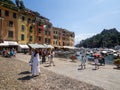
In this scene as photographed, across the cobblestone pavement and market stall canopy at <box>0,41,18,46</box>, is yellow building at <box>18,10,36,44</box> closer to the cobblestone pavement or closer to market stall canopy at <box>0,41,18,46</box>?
market stall canopy at <box>0,41,18,46</box>

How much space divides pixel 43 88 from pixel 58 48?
66819mm

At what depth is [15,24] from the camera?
166 ft

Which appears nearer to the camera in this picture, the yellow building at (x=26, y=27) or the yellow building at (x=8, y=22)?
the yellow building at (x=8, y=22)

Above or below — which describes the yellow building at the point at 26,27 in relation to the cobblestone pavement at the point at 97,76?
above

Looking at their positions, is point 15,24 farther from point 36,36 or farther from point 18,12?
point 36,36

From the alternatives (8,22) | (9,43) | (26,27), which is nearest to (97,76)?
(9,43)

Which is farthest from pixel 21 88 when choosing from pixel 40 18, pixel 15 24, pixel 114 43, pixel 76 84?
pixel 114 43

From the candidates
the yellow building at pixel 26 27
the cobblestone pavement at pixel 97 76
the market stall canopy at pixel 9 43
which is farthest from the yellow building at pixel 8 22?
the cobblestone pavement at pixel 97 76

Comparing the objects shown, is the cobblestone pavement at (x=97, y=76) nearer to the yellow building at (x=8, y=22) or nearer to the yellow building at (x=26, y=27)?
the yellow building at (x=8, y=22)

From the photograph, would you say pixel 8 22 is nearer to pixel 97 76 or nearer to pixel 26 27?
pixel 26 27

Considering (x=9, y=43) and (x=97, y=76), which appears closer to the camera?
(x=97, y=76)

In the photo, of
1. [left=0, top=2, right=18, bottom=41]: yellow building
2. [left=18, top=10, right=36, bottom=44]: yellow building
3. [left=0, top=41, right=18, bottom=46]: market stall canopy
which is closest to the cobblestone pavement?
[left=0, top=41, right=18, bottom=46]: market stall canopy

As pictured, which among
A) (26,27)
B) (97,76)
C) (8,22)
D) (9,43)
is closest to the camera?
(97,76)

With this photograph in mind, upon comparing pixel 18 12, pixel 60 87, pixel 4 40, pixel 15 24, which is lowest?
pixel 60 87
